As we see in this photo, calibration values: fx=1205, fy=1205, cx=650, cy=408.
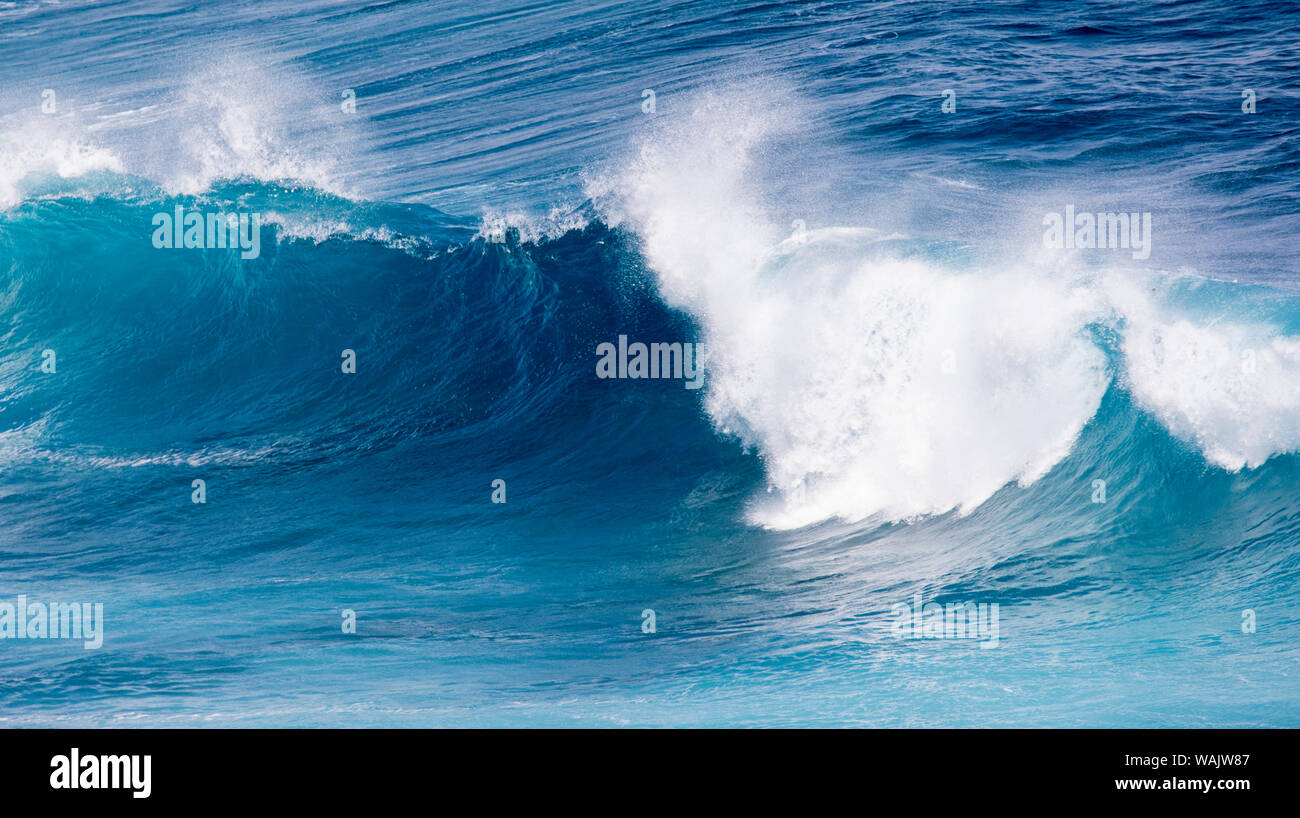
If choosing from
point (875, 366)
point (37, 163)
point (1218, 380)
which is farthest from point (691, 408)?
point (37, 163)

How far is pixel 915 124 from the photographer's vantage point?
51.4 feet

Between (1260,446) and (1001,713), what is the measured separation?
3717 mm

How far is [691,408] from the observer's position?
1089cm

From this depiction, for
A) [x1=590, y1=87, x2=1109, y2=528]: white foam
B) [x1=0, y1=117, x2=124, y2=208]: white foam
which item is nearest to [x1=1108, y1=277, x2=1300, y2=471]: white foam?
[x1=590, y1=87, x2=1109, y2=528]: white foam

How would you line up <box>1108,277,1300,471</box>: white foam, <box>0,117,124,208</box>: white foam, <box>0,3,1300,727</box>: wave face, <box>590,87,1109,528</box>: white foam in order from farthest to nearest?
<box>0,117,124,208</box>: white foam < <box>590,87,1109,528</box>: white foam < <box>1108,277,1300,471</box>: white foam < <box>0,3,1300,727</box>: wave face

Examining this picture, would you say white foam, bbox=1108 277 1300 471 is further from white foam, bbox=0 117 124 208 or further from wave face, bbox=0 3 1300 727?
white foam, bbox=0 117 124 208

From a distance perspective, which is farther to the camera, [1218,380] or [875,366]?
[875,366]

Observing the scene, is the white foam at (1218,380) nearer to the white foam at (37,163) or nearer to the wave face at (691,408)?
the wave face at (691,408)

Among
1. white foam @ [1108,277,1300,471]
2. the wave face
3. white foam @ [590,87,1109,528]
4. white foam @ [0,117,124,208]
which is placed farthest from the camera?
white foam @ [0,117,124,208]

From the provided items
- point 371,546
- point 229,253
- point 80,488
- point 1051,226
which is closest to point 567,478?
point 371,546

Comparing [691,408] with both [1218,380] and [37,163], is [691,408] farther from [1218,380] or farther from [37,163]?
[37,163]

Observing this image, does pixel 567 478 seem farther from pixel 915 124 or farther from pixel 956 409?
pixel 915 124

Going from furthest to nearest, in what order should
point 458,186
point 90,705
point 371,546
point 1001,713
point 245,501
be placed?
1. point 458,186
2. point 245,501
3. point 371,546
4. point 90,705
5. point 1001,713

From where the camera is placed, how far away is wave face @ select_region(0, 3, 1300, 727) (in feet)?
24.0
